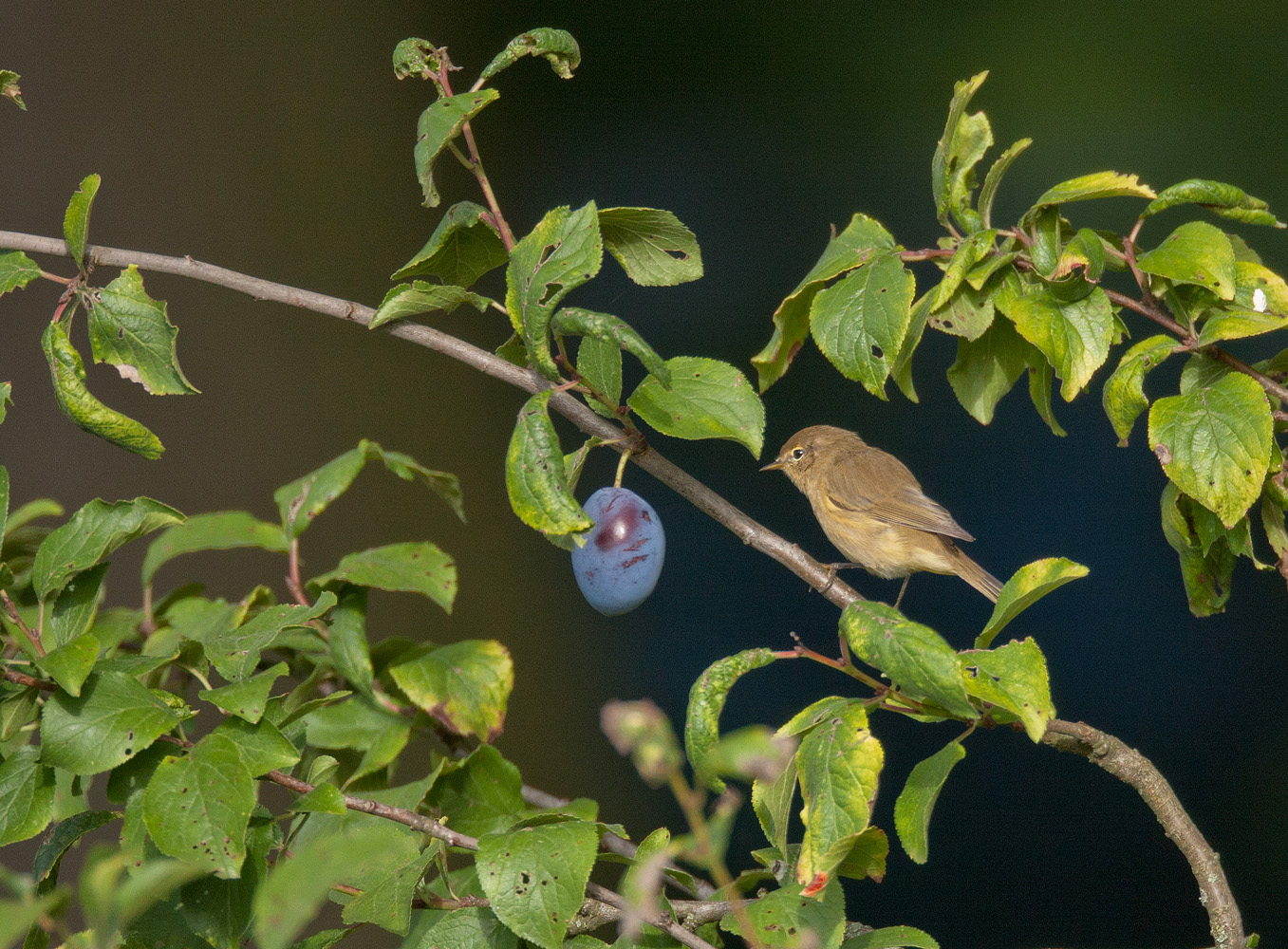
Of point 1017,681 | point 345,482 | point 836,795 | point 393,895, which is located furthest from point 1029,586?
point 345,482

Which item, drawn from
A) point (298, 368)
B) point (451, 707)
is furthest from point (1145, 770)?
point (298, 368)

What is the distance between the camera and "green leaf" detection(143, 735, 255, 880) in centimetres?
67

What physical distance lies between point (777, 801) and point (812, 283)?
13.3 inches

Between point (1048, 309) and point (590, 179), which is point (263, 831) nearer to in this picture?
point (1048, 309)

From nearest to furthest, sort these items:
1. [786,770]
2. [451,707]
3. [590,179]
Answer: [786,770], [451,707], [590,179]

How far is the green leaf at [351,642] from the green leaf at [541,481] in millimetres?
289

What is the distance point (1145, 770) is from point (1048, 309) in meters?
0.31

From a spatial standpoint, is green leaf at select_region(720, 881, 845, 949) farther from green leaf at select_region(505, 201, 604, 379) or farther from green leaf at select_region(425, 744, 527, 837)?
green leaf at select_region(505, 201, 604, 379)

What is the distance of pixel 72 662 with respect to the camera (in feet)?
2.39

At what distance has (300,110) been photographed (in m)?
2.59

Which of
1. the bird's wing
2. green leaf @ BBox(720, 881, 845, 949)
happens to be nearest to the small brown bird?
the bird's wing

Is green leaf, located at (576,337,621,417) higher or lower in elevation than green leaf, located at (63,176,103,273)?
lower

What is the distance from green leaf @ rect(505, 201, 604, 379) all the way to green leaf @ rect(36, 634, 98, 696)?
1.16ft

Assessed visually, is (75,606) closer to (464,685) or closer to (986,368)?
(464,685)
